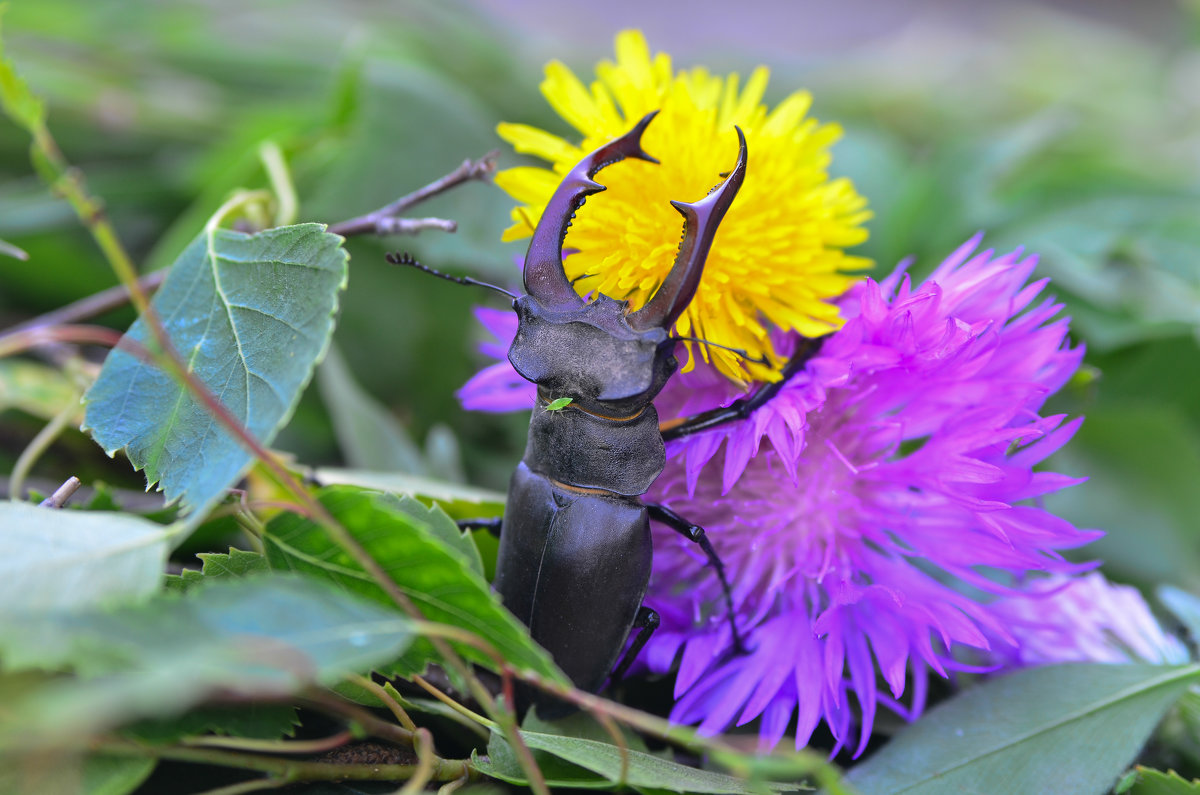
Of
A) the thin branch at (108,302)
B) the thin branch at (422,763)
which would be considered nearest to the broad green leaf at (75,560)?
the thin branch at (422,763)

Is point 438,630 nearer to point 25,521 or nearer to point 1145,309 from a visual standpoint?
point 25,521

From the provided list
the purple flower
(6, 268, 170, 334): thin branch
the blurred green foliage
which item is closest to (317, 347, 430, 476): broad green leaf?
the blurred green foliage

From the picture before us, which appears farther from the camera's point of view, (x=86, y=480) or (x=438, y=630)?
(x=86, y=480)

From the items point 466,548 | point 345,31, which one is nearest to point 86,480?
point 466,548

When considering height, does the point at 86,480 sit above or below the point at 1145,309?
below

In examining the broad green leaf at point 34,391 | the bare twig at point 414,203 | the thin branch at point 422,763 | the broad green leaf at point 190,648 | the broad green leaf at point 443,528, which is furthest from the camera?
the broad green leaf at point 34,391

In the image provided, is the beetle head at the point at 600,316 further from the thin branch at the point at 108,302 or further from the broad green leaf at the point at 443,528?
the thin branch at the point at 108,302

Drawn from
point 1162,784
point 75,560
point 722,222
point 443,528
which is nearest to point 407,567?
point 443,528
